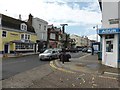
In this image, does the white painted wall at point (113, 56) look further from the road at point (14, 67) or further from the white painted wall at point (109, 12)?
the road at point (14, 67)

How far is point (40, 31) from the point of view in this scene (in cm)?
5519

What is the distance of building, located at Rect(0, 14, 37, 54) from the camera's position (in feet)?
124

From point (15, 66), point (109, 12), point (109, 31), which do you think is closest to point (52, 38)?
point (15, 66)

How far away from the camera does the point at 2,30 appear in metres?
37.0

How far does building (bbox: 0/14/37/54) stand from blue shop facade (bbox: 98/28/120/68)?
932 inches

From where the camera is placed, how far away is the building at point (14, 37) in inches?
1484

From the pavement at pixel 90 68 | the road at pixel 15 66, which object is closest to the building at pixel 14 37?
the road at pixel 15 66

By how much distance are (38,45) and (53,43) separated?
38.5 ft

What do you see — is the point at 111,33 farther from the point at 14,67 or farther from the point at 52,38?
the point at 52,38

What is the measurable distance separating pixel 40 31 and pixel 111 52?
39.4 metres

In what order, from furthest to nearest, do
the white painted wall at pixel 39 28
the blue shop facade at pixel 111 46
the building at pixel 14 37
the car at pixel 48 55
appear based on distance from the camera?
the white painted wall at pixel 39 28 < the building at pixel 14 37 < the car at pixel 48 55 < the blue shop facade at pixel 111 46

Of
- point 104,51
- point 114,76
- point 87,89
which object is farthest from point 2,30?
point 87,89

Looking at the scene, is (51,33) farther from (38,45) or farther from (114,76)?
(114,76)

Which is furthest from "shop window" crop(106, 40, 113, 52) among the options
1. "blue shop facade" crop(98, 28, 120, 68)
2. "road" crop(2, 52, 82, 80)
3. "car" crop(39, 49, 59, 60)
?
"car" crop(39, 49, 59, 60)
